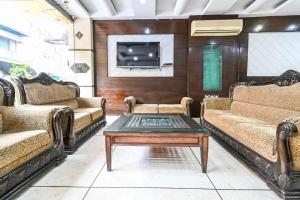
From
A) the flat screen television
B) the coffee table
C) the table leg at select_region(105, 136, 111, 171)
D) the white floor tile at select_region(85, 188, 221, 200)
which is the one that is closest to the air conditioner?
the flat screen television

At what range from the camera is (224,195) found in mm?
1709

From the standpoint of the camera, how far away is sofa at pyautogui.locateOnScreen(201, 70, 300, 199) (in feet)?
5.24

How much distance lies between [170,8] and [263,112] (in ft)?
11.4

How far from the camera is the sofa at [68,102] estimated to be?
8.93 feet

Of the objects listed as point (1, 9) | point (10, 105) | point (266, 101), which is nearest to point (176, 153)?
point (266, 101)

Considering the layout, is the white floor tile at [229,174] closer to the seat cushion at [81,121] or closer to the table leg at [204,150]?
the table leg at [204,150]

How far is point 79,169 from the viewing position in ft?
7.34

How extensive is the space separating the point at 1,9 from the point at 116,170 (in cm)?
451

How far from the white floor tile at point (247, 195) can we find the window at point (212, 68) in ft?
12.9

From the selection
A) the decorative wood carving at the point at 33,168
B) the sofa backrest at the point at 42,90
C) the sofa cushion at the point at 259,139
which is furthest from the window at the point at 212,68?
the decorative wood carving at the point at 33,168

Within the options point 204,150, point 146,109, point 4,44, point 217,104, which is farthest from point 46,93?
point 4,44

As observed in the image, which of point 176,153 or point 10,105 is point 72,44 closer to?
point 10,105

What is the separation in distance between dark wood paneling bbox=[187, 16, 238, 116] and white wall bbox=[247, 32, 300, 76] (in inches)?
20.0

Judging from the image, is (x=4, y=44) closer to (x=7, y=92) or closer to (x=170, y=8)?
(x=7, y=92)
